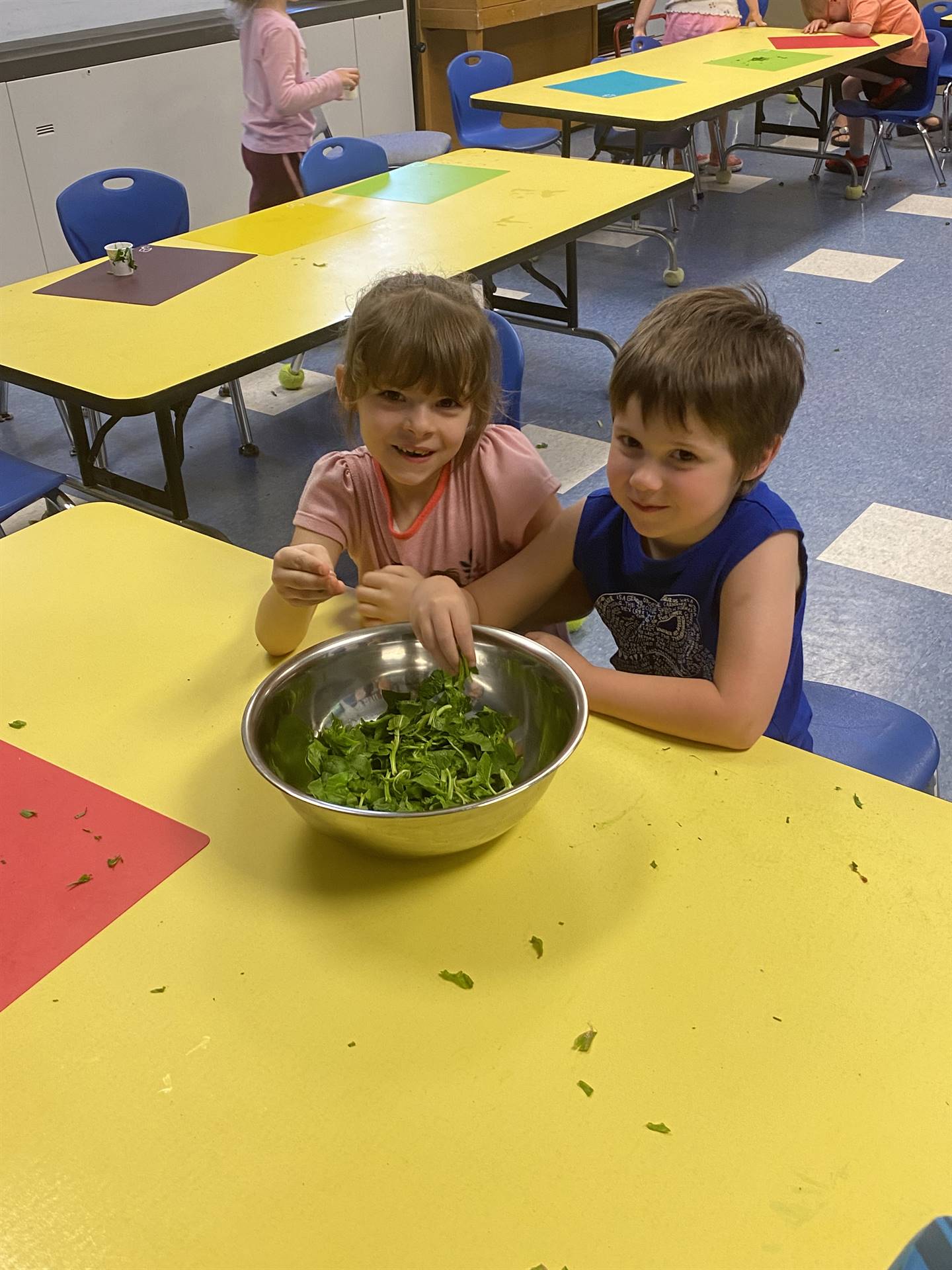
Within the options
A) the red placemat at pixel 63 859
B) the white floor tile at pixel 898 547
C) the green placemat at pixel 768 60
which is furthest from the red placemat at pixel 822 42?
the red placemat at pixel 63 859

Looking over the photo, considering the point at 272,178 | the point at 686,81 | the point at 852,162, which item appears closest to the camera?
the point at 272,178

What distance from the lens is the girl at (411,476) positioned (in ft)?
3.84

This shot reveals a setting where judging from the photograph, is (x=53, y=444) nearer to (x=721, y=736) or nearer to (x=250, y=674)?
(x=250, y=674)

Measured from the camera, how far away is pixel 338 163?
10.9ft

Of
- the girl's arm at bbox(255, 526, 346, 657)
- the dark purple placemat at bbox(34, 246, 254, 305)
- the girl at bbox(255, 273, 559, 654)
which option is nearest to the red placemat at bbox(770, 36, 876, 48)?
the dark purple placemat at bbox(34, 246, 254, 305)

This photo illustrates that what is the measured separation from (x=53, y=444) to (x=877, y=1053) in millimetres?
3270

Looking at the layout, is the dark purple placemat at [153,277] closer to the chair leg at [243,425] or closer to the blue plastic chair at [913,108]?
the chair leg at [243,425]

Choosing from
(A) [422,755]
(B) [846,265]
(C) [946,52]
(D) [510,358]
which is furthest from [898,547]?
(C) [946,52]

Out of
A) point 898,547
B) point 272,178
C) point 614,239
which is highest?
point 272,178

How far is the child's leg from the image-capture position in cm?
405

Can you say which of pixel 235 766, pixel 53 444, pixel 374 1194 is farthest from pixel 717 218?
pixel 374 1194

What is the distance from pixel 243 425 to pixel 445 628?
2.47 meters

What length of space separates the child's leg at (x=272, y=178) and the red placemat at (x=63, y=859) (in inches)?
139

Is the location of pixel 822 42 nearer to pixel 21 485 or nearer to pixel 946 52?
pixel 946 52
